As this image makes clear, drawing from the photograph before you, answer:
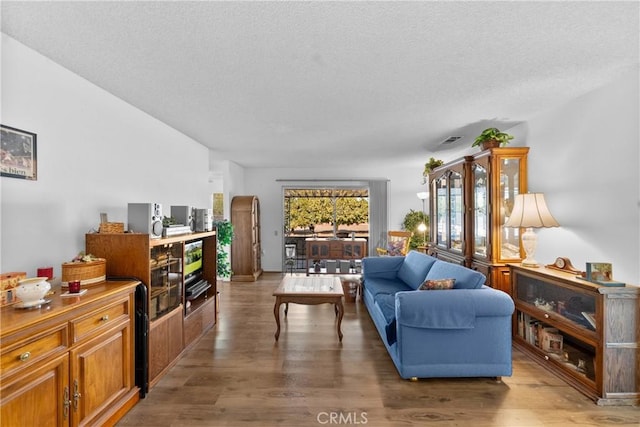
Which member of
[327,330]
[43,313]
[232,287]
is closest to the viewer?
[43,313]

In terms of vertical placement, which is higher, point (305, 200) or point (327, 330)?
point (305, 200)

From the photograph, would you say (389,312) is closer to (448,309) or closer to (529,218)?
(448,309)

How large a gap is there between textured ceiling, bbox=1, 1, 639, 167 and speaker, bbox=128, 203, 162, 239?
104cm

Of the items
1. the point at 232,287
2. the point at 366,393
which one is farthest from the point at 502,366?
the point at 232,287

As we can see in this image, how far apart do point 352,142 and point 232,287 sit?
11.5ft

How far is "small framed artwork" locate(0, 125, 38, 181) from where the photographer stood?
1.95m

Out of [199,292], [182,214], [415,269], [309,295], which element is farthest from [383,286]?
[182,214]

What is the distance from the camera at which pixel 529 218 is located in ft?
10.4

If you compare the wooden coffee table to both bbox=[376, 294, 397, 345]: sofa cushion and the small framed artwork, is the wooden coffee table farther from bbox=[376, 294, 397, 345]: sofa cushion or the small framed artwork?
the small framed artwork

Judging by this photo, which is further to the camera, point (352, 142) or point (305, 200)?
point (305, 200)

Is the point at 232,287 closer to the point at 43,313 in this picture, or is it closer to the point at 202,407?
the point at 202,407

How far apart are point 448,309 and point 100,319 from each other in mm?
2523

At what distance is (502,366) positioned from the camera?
103 inches

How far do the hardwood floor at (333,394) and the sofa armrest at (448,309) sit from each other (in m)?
0.52
